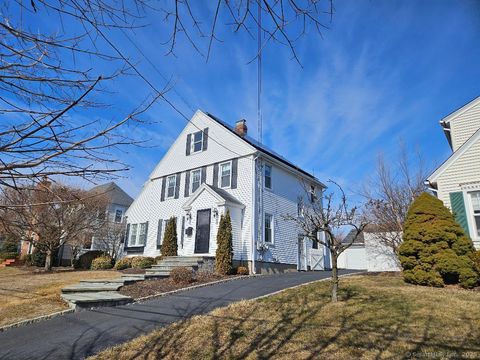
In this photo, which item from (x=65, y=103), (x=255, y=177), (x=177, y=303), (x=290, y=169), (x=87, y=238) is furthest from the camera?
(x=87, y=238)

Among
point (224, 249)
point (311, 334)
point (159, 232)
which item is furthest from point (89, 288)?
point (159, 232)

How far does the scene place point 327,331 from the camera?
553 cm

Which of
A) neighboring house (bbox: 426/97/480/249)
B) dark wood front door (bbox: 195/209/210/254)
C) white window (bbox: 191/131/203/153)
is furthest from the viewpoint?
white window (bbox: 191/131/203/153)

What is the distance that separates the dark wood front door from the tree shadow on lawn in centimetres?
987

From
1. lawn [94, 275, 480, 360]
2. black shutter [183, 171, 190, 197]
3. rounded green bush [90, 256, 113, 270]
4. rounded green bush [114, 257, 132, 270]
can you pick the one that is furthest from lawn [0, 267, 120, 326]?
black shutter [183, 171, 190, 197]

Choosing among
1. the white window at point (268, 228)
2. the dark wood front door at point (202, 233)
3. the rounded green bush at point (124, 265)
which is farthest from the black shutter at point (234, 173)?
the rounded green bush at point (124, 265)

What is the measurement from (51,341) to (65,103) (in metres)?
5.38

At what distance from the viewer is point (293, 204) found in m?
20.7

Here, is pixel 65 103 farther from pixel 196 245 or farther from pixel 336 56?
pixel 196 245

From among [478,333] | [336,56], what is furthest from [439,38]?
[478,333]

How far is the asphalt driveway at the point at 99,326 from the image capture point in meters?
5.47

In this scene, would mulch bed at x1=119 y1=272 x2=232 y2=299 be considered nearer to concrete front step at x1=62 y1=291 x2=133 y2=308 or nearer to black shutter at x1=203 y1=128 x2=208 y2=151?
concrete front step at x1=62 y1=291 x2=133 y2=308

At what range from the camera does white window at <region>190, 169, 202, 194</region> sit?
20.5 metres

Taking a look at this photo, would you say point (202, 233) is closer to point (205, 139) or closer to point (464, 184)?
point (205, 139)
